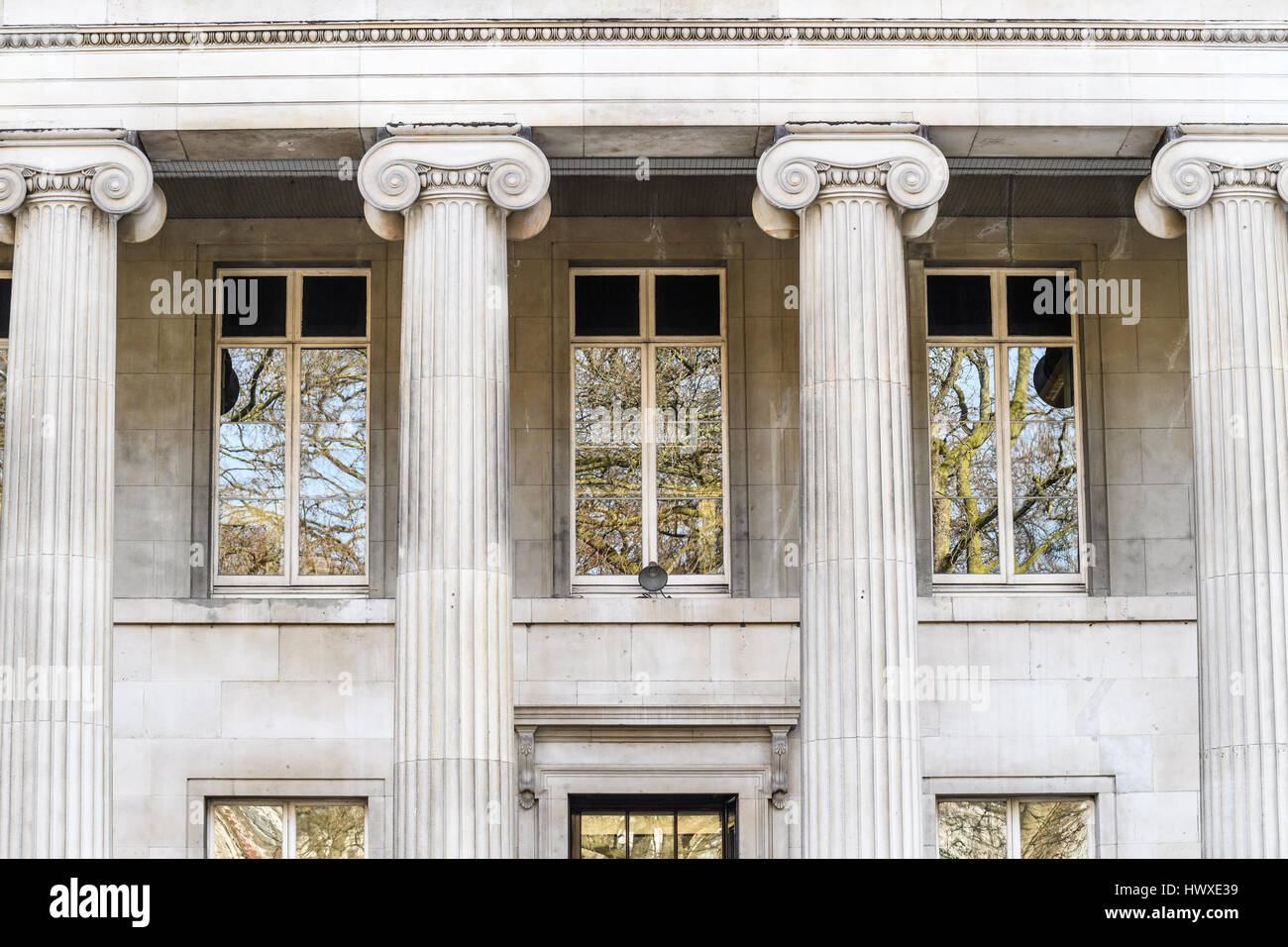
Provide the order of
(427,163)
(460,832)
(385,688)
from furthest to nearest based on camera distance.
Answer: (385,688) < (427,163) < (460,832)

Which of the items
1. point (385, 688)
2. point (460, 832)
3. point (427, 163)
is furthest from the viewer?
point (385, 688)

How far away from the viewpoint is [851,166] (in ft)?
79.4

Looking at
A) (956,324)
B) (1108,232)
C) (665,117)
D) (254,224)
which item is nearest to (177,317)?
(254,224)

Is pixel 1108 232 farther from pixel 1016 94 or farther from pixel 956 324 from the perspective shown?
pixel 1016 94

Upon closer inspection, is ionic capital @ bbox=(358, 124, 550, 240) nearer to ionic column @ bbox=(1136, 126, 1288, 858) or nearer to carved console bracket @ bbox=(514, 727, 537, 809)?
ionic column @ bbox=(1136, 126, 1288, 858)

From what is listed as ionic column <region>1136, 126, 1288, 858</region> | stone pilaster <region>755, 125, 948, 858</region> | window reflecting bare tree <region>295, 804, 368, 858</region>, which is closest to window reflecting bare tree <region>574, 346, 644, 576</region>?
window reflecting bare tree <region>295, 804, 368, 858</region>

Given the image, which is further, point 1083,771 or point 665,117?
point 1083,771

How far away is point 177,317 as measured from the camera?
2859 cm

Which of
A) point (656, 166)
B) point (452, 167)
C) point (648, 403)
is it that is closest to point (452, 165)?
point (452, 167)

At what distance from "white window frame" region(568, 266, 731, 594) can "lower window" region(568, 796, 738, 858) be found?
2527 mm

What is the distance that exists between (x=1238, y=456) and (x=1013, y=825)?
20.3ft

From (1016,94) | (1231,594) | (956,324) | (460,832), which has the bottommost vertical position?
(460,832)

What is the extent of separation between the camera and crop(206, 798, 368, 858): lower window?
27594mm

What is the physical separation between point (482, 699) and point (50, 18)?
8601mm
